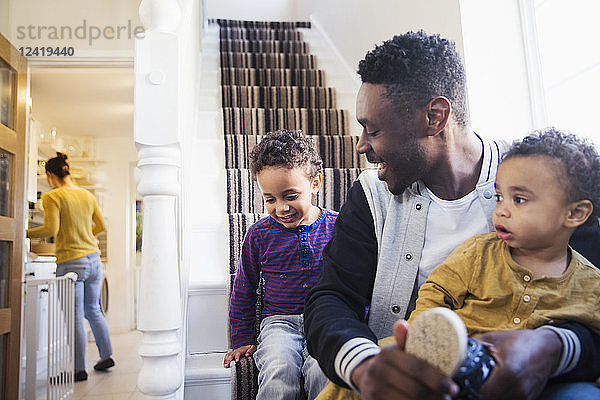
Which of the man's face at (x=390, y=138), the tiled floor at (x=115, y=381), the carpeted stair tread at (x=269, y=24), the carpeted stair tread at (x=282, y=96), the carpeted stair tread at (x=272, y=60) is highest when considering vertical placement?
the carpeted stair tread at (x=269, y=24)

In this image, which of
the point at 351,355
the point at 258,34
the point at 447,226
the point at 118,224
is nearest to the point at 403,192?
the point at 447,226

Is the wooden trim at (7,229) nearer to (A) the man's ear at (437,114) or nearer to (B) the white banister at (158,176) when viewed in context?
(B) the white banister at (158,176)

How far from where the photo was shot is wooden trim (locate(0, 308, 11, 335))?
2.83 metres

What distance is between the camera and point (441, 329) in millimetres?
600

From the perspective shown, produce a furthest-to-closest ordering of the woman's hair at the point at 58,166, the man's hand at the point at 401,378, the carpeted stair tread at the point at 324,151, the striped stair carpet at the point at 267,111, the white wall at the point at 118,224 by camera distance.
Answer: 1. the white wall at the point at 118,224
2. the woman's hair at the point at 58,166
3. the carpeted stair tread at the point at 324,151
4. the striped stair carpet at the point at 267,111
5. the man's hand at the point at 401,378

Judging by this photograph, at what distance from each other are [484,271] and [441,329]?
343mm

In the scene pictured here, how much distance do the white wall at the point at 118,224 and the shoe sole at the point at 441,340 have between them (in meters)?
6.89

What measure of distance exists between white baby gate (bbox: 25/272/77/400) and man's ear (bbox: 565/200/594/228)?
2.62 m

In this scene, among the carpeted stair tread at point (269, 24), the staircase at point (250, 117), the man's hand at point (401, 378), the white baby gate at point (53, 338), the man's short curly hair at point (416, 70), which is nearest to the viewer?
the man's hand at point (401, 378)

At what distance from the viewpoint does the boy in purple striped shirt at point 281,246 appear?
1.52 metres

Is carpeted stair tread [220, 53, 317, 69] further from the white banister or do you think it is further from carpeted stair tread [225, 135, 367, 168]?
the white banister

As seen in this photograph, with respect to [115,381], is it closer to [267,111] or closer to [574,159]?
[267,111]

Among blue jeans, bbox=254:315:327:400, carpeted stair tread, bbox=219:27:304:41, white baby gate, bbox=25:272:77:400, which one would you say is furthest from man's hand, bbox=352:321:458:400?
carpeted stair tread, bbox=219:27:304:41

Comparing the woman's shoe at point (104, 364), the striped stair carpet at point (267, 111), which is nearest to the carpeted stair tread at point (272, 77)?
the striped stair carpet at point (267, 111)
